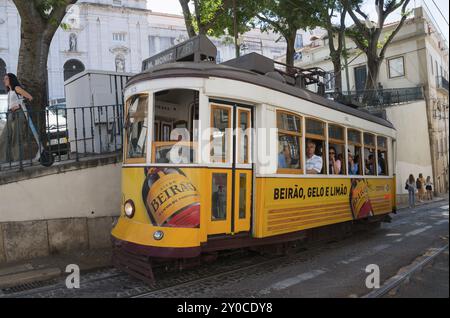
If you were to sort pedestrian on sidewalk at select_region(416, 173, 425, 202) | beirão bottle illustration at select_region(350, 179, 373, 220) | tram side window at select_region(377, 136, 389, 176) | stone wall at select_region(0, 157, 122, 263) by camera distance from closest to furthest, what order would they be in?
stone wall at select_region(0, 157, 122, 263), beirão bottle illustration at select_region(350, 179, 373, 220), tram side window at select_region(377, 136, 389, 176), pedestrian on sidewalk at select_region(416, 173, 425, 202)

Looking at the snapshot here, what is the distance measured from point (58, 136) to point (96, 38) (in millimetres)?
31723

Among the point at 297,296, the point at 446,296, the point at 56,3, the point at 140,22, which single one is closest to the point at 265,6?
the point at 56,3

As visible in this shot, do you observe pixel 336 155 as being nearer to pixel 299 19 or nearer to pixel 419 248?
pixel 419 248

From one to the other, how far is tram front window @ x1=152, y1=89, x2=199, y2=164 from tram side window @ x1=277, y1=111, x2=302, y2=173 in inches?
52.9

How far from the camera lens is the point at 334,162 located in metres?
7.62

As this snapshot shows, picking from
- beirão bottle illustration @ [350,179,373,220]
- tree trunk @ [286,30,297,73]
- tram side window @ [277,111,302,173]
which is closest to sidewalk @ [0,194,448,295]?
tram side window @ [277,111,302,173]

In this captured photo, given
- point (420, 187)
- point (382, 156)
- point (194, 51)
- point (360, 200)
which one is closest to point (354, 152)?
point (360, 200)

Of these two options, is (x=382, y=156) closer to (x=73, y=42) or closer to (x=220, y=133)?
(x=220, y=133)

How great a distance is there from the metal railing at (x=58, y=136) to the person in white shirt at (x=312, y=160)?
390 cm

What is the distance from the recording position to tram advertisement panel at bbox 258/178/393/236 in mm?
6016

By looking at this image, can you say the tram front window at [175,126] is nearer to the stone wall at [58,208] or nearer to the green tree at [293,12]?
the stone wall at [58,208]

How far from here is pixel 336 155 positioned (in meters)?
7.71

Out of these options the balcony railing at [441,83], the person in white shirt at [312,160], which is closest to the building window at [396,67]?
the balcony railing at [441,83]

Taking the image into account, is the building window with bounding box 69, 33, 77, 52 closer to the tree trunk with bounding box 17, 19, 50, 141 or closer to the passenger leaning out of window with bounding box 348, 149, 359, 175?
the tree trunk with bounding box 17, 19, 50, 141
